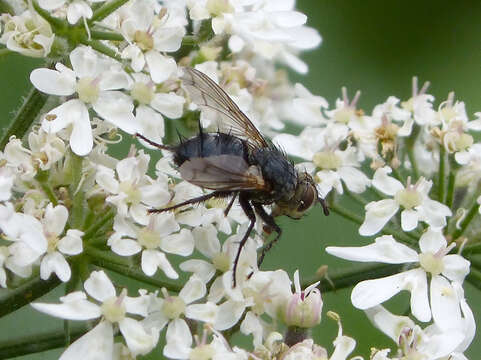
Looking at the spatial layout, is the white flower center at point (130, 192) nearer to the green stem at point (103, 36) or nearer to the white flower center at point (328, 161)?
the green stem at point (103, 36)

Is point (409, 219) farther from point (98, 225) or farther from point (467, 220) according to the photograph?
point (98, 225)

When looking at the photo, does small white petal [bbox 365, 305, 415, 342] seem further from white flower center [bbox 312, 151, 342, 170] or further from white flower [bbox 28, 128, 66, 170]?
white flower [bbox 28, 128, 66, 170]

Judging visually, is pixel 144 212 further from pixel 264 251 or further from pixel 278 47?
pixel 278 47

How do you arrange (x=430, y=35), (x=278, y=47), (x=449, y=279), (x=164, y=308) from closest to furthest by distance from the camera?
1. (x=164, y=308)
2. (x=449, y=279)
3. (x=278, y=47)
4. (x=430, y=35)

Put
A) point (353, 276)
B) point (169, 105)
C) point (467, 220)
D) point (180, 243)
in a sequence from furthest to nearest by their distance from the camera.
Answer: point (353, 276), point (467, 220), point (169, 105), point (180, 243)

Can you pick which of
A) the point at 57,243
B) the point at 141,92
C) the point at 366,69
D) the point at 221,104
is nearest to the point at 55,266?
the point at 57,243

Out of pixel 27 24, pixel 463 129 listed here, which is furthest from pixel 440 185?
pixel 27 24

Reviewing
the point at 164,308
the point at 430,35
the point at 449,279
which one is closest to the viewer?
the point at 164,308

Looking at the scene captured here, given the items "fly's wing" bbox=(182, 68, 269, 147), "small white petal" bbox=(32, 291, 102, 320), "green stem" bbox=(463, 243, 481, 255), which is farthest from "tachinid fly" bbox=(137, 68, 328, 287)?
"green stem" bbox=(463, 243, 481, 255)
